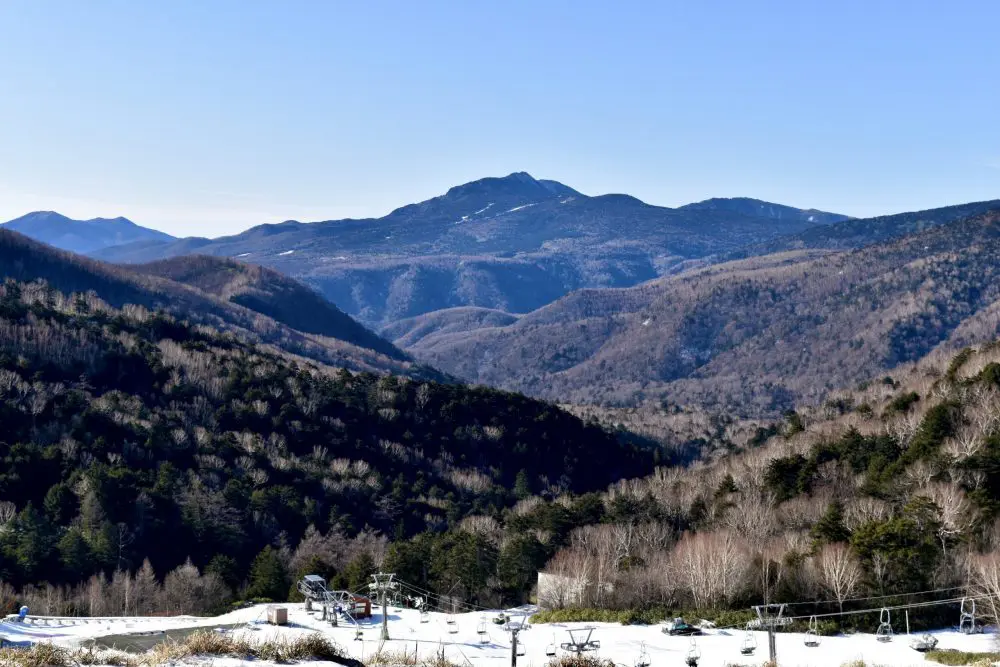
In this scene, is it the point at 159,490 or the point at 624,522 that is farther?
the point at 159,490

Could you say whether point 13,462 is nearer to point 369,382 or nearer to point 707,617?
point 369,382

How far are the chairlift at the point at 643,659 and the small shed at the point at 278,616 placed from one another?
64.4 ft

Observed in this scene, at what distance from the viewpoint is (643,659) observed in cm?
3847

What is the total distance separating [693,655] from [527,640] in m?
9.49

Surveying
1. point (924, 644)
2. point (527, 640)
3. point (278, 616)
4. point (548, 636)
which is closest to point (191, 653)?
point (527, 640)

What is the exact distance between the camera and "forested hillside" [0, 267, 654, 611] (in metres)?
85.9

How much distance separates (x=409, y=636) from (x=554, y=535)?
3061cm

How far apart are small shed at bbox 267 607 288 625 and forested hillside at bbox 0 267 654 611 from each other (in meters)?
14.3

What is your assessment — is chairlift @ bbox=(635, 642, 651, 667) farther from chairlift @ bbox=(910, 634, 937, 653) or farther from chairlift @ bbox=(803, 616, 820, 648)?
chairlift @ bbox=(910, 634, 937, 653)

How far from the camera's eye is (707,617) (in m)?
51.5

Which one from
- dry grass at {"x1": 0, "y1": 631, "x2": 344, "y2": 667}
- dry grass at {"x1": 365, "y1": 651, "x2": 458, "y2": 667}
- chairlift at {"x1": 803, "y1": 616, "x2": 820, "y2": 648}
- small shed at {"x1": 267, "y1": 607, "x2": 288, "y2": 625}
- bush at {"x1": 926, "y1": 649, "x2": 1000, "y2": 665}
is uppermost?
dry grass at {"x1": 0, "y1": 631, "x2": 344, "y2": 667}

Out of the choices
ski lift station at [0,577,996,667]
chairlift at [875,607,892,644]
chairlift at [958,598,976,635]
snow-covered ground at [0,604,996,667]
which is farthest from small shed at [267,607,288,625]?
chairlift at [958,598,976,635]

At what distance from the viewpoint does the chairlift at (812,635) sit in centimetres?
4469

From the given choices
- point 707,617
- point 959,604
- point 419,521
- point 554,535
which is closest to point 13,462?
point 419,521
